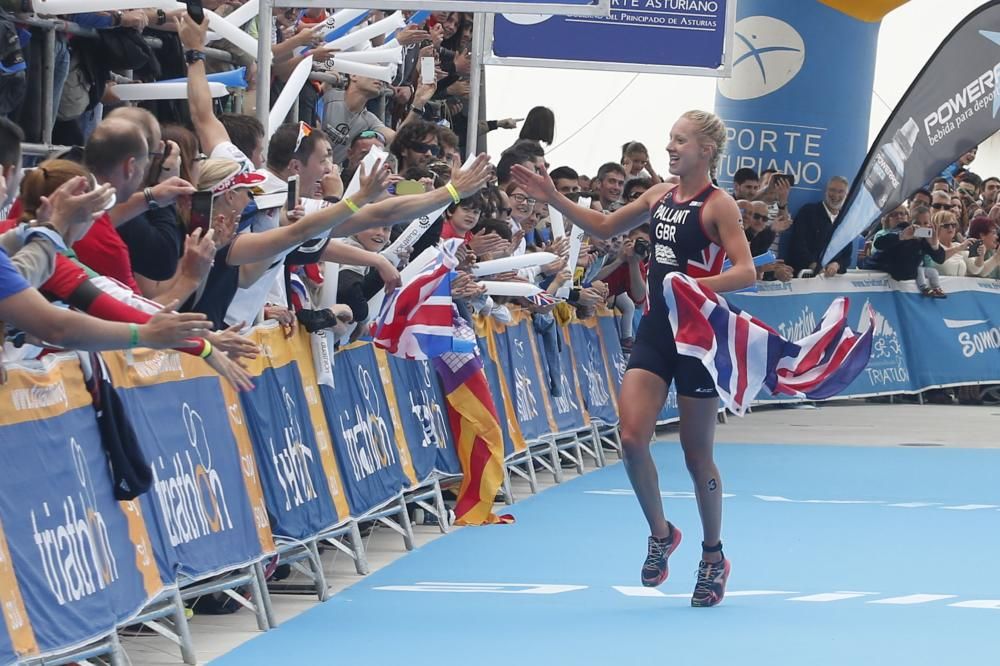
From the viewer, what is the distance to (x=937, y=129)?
818 inches

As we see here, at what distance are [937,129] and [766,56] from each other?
7.26ft

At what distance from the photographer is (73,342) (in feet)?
17.0

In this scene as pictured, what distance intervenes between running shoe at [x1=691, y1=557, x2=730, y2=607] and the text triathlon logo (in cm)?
1402

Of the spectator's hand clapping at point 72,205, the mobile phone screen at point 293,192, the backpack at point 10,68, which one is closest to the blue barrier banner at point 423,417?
the mobile phone screen at point 293,192

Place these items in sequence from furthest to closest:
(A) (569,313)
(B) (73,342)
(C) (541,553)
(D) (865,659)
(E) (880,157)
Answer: (E) (880,157), (A) (569,313), (C) (541,553), (D) (865,659), (B) (73,342)

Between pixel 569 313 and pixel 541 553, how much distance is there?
16.4ft

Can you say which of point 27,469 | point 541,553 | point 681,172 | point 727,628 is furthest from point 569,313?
point 27,469

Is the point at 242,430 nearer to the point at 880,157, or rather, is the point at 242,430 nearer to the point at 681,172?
the point at 681,172

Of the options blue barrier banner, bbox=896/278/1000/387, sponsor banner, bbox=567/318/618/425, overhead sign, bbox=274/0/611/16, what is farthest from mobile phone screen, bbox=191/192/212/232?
blue barrier banner, bbox=896/278/1000/387

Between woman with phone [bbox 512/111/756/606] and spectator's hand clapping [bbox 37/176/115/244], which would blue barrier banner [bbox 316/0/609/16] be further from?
spectator's hand clapping [bbox 37/176/115/244]

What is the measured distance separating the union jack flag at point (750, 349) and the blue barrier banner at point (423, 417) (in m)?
2.55

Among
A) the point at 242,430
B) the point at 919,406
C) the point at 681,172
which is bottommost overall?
the point at 919,406

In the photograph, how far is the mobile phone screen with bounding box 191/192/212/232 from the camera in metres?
7.28

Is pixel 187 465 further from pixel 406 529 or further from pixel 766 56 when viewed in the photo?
pixel 766 56
